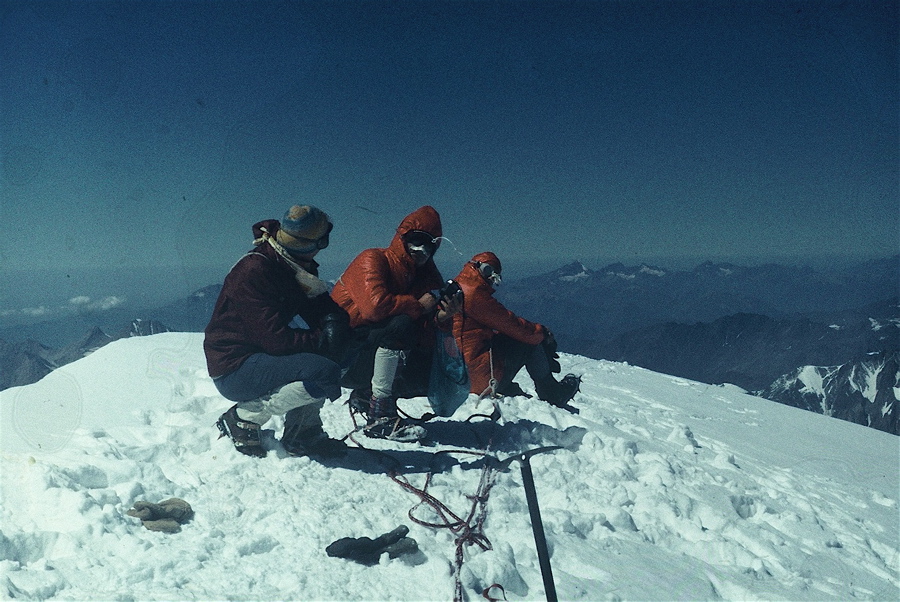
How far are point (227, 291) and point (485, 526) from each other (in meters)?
2.09

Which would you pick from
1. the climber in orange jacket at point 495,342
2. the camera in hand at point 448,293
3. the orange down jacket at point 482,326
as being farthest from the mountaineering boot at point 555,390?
the camera in hand at point 448,293

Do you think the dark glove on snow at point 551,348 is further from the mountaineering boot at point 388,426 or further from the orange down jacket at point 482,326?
the mountaineering boot at point 388,426

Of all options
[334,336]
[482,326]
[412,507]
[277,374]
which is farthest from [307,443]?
[482,326]

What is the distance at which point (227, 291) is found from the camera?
11.2 ft

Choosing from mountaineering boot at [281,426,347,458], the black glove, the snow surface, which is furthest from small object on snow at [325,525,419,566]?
the black glove

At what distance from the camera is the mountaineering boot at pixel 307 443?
3717 mm

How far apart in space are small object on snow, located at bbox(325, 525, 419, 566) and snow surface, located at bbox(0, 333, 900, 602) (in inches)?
2.1

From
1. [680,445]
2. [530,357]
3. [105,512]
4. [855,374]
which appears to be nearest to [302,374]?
[105,512]

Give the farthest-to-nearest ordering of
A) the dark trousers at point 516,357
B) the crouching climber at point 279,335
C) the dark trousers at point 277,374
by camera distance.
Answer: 1. the dark trousers at point 516,357
2. the dark trousers at point 277,374
3. the crouching climber at point 279,335

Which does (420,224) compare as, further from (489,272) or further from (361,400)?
(361,400)

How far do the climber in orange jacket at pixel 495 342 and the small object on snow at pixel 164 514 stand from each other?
219cm

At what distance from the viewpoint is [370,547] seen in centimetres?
260

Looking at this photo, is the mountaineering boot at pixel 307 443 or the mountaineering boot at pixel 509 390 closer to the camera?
the mountaineering boot at pixel 307 443

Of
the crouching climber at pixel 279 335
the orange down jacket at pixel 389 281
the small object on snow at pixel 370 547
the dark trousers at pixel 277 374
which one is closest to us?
the small object on snow at pixel 370 547
